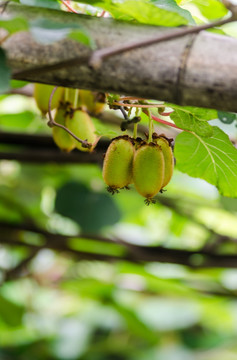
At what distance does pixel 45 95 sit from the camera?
603mm

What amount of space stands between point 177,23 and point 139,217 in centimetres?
158

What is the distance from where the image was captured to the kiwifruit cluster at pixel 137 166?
46 cm

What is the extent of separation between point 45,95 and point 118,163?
6.7 inches

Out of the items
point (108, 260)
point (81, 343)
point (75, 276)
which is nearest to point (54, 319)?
point (81, 343)

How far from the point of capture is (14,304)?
1639 mm

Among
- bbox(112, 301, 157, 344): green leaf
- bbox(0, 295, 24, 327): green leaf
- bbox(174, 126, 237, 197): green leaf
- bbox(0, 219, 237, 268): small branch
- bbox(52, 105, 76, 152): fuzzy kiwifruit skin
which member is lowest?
bbox(174, 126, 237, 197): green leaf

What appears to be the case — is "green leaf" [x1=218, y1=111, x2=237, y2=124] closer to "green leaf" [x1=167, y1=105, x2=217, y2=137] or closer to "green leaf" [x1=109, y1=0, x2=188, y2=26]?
"green leaf" [x1=167, y1=105, x2=217, y2=137]

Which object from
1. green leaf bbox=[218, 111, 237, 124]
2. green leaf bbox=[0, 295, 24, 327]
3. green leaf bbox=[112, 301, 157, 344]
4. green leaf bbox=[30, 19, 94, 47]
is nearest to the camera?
green leaf bbox=[30, 19, 94, 47]

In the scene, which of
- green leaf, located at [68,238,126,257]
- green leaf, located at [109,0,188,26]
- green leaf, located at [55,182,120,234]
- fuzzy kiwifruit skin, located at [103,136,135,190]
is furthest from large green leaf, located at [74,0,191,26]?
green leaf, located at [68,238,126,257]

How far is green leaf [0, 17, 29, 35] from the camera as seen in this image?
0.36m

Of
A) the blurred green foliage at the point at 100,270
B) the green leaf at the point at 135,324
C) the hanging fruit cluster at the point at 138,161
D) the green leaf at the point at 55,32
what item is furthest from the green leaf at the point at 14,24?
the green leaf at the point at 135,324

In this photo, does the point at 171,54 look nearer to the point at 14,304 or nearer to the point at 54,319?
the point at 14,304

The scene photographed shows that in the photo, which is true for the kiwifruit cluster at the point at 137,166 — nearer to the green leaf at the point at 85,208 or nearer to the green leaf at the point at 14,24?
the green leaf at the point at 14,24

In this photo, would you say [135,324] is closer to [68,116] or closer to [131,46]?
[68,116]
